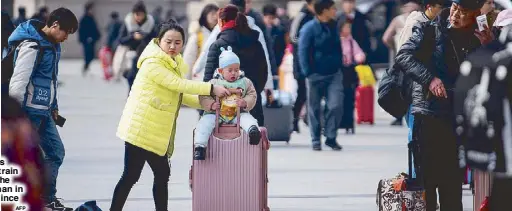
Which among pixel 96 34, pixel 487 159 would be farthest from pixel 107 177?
pixel 96 34

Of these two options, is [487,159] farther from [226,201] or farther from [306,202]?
[306,202]

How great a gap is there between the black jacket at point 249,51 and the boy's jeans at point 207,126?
239cm

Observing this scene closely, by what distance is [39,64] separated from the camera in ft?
34.9

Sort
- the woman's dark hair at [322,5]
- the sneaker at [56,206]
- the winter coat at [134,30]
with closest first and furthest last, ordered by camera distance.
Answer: the sneaker at [56,206]
the woman's dark hair at [322,5]
the winter coat at [134,30]

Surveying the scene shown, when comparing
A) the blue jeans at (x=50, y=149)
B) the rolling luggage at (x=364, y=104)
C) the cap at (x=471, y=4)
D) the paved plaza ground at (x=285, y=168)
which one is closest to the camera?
the cap at (x=471, y=4)

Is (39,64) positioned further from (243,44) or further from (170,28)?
(243,44)

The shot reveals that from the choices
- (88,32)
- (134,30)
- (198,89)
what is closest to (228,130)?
(198,89)

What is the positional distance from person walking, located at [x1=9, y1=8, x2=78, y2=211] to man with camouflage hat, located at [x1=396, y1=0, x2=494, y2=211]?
2.32 metres

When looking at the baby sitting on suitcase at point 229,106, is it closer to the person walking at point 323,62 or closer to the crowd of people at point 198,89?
the crowd of people at point 198,89

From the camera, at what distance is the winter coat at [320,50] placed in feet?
53.8

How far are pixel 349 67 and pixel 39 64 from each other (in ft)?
27.5

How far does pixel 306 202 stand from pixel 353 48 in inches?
253

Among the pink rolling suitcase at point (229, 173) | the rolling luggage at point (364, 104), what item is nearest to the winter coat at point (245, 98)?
the pink rolling suitcase at point (229, 173)

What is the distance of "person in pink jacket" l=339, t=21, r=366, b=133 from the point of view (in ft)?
60.6
